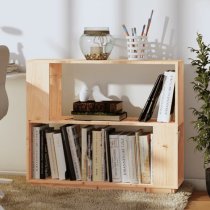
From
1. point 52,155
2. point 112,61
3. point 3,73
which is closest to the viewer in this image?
point 3,73

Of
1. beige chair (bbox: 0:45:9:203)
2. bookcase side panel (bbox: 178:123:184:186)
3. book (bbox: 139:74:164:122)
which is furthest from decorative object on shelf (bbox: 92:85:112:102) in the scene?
beige chair (bbox: 0:45:9:203)

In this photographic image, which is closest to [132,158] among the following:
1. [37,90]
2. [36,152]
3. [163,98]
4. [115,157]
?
[115,157]

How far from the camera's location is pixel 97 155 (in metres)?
4.07

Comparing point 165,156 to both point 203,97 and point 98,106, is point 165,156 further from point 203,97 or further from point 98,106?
point 98,106

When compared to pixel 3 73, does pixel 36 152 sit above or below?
below

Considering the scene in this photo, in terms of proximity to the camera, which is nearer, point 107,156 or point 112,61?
point 112,61

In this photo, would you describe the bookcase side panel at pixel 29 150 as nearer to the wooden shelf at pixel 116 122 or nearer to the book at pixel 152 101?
the wooden shelf at pixel 116 122

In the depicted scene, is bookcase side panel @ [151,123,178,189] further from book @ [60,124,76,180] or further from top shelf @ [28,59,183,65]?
book @ [60,124,76,180]

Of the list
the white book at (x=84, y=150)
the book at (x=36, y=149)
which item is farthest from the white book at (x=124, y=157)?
the book at (x=36, y=149)

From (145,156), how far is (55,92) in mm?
775

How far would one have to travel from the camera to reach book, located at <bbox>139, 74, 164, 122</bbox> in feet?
13.1

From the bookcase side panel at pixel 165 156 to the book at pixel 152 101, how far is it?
0.13 m

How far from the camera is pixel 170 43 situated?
417cm

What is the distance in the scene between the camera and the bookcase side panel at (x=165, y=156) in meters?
3.91
